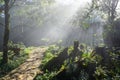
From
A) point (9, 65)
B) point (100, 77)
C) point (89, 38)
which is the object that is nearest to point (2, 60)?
point (9, 65)

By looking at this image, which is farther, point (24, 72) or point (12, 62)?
point (12, 62)

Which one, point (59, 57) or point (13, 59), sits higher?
point (59, 57)

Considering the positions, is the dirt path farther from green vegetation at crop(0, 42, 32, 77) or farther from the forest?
green vegetation at crop(0, 42, 32, 77)

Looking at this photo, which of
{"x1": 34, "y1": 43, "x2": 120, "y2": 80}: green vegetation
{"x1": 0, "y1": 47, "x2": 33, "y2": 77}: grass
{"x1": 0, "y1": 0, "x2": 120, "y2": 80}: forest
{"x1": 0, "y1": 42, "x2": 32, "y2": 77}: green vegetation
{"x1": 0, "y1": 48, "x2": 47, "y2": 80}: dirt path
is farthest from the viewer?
{"x1": 0, "y1": 42, "x2": 32, "y2": 77}: green vegetation

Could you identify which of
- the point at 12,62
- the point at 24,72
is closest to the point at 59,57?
the point at 24,72

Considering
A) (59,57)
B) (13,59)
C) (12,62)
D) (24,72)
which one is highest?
(59,57)

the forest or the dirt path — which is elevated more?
the forest

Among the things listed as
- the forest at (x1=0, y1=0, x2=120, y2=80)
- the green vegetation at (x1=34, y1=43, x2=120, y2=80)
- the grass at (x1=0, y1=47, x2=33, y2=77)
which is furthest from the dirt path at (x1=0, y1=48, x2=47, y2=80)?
→ the green vegetation at (x1=34, y1=43, x2=120, y2=80)

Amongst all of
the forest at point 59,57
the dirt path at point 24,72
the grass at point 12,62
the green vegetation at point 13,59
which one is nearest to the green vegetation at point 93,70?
the forest at point 59,57

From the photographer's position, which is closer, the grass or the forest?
the forest

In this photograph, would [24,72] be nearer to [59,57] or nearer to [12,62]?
[59,57]

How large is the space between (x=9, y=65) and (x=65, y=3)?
44.1 meters

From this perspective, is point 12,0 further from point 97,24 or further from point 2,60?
point 97,24

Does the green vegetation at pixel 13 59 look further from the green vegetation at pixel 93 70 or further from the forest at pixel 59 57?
the green vegetation at pixel 93 70
